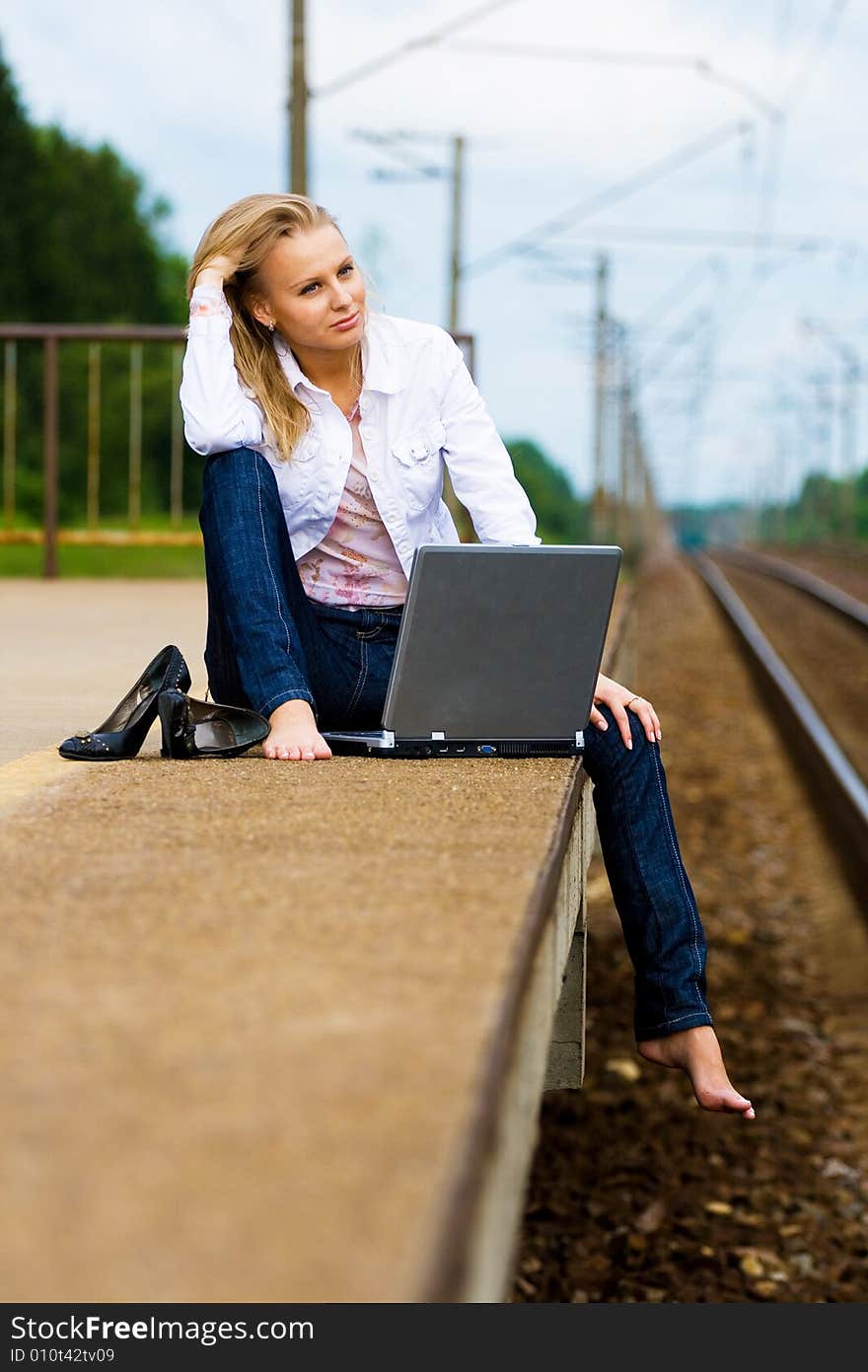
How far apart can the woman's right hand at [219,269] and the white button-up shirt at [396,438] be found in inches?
1.1

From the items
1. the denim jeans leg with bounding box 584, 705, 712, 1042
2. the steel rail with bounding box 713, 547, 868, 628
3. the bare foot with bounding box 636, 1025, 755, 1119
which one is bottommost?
the steel rail with bounding box 713, 547, 868, 628

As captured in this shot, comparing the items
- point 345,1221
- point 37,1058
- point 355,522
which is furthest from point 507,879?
point 355,522

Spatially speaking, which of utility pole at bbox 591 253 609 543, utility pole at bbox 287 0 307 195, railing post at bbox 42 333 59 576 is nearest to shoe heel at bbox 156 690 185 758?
railing post at bbox 42 333 59 576

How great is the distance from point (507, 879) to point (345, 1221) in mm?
1053

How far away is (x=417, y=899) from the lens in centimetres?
220

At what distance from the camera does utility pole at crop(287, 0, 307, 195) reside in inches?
406

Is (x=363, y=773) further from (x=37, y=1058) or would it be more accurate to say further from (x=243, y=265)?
(x=37, y=1058)

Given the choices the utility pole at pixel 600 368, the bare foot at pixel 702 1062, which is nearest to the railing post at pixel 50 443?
the bare foot at pixel 702 1062

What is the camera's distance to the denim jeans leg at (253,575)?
3621 mm

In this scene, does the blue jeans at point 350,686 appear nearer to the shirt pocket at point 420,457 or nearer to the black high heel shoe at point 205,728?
the black high heel shoe at point 205,728

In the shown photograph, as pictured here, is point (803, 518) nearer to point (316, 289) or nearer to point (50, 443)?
point (50, 443)

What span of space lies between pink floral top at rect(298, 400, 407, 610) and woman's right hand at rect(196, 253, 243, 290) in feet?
1.34

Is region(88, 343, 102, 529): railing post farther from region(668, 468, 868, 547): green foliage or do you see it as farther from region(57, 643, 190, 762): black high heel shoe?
region(668, 468, 868, 547): green foliage

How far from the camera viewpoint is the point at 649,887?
135 inches
